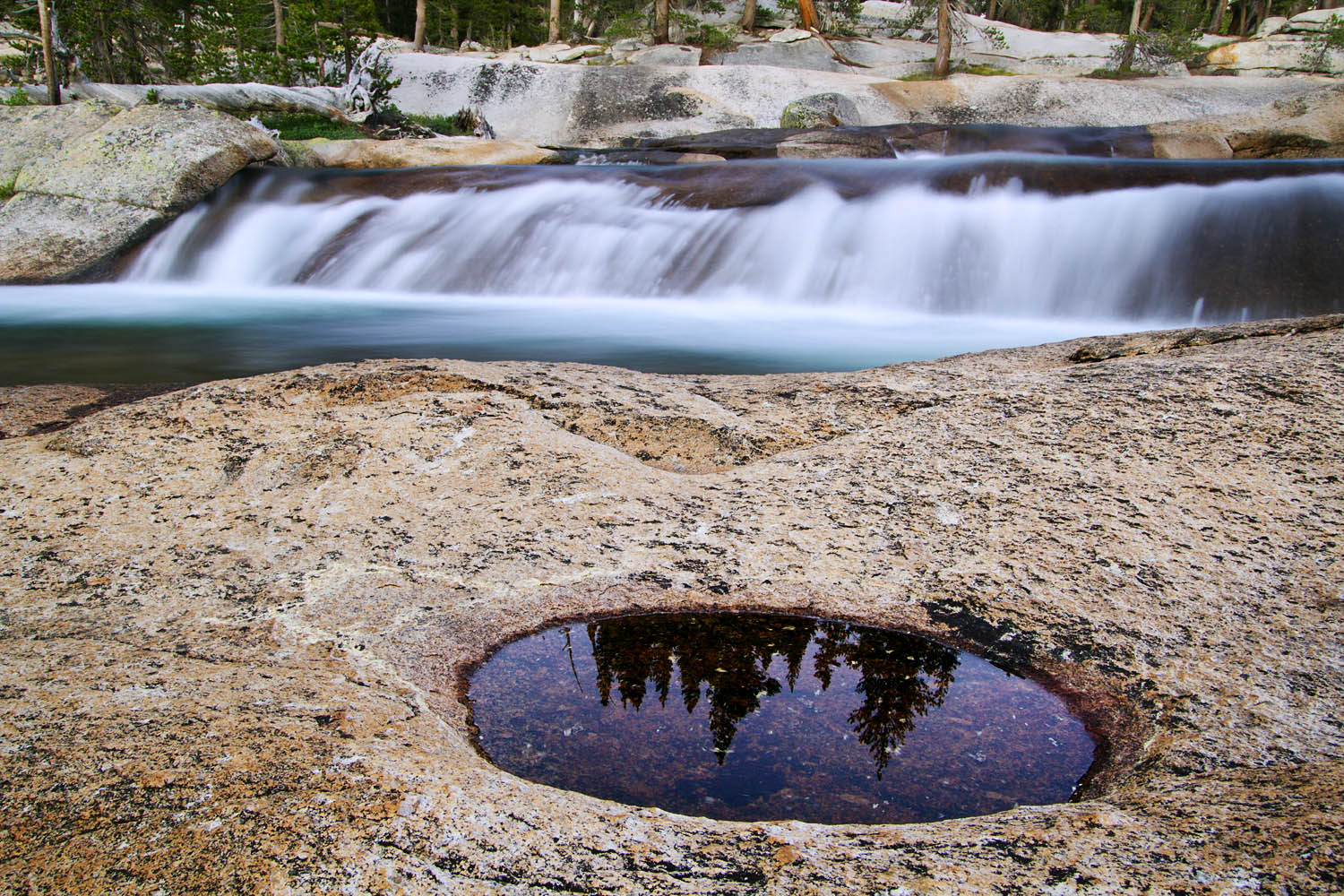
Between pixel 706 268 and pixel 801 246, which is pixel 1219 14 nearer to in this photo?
pixel 801 246

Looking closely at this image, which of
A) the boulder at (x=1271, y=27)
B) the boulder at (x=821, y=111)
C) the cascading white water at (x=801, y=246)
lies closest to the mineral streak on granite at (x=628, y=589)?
the cascading white water at (x=801, y=246)

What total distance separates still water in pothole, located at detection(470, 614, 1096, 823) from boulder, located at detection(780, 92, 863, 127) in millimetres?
17414

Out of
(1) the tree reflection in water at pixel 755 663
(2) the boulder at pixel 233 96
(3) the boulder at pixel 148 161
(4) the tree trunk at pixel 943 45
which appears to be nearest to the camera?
(1) the tree reflection in water at pixel 755 663

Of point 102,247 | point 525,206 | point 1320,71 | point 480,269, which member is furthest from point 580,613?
point 1320,71

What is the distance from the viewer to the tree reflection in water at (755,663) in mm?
1533

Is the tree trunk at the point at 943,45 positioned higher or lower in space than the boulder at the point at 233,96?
higher

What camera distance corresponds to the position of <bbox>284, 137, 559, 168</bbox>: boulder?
13320 millimetres

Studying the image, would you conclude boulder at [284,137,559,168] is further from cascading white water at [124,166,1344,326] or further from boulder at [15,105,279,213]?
cascading white water at [124,166,1344,326]

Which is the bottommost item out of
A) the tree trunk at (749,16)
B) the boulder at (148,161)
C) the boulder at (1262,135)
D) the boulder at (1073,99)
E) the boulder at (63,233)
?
the boulder at (63,233)

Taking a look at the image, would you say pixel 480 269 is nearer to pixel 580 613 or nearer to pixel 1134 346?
pixel 1134 346

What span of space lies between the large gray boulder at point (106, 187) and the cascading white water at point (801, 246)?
37 centimetres

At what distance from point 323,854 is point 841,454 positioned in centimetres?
160

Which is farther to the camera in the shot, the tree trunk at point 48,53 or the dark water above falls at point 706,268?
the tree trunk at point 48,53

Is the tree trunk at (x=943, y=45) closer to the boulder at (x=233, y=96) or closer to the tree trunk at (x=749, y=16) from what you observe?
the tree trunk at (x=749, y=16)
